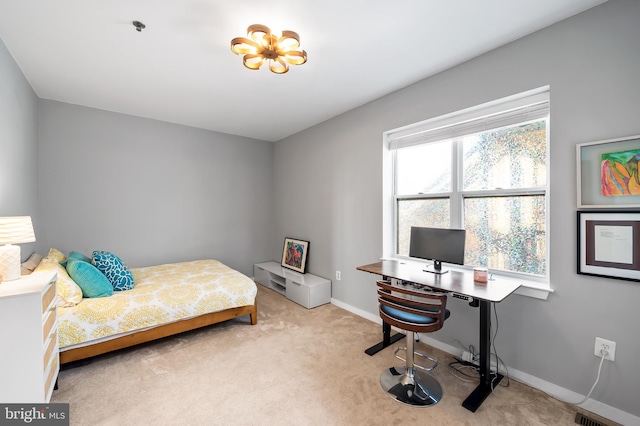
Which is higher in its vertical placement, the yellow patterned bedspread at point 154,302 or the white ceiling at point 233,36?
the white ceiling at point 233,36

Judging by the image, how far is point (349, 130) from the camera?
346cm

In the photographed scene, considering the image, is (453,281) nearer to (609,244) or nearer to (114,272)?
(609,244)

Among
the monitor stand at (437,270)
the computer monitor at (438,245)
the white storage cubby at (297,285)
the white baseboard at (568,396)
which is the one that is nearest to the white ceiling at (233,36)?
the computer monitor at (438,245)

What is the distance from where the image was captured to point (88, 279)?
2424 millimetres

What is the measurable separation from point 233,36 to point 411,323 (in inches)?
95.0

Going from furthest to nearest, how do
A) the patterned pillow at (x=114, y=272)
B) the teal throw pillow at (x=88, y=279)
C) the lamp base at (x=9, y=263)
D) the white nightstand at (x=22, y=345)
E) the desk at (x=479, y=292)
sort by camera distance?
the patterned pillow at (x=114, y=272), the teal throw pillow at (x=88, y=279), the desk at (x=479, y=292), the lamp base at (x=9, y=263), the white nightstand at (x=22, y=345)

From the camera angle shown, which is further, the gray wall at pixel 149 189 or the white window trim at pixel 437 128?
the gray wall at pixel 149 189

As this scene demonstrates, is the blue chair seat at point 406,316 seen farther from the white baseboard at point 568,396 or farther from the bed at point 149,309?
the bed at point 149,309

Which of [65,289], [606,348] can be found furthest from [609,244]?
[65,289]

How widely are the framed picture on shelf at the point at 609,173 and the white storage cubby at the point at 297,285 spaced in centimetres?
273

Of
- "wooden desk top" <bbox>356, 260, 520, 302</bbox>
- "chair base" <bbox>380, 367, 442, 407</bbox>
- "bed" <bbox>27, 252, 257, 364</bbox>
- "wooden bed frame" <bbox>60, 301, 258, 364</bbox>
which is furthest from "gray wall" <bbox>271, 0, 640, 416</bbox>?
→ "bed" <bbox>27, 252, 257, 364</bbox>

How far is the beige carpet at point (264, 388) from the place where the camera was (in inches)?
67.9

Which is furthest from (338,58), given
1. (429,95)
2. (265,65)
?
(429,95)

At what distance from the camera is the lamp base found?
5.59 ft
